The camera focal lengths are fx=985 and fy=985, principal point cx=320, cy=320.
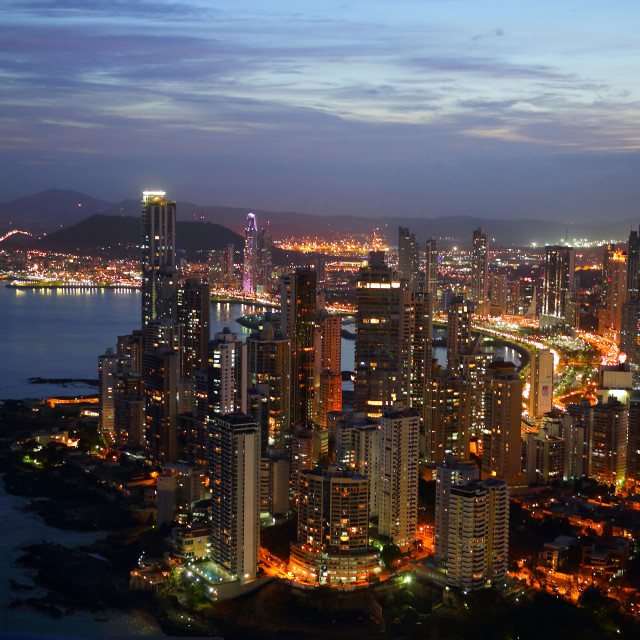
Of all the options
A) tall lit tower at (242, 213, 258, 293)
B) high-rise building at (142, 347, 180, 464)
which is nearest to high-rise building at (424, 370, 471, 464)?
high-rise building at (142, 347, 180, 464)

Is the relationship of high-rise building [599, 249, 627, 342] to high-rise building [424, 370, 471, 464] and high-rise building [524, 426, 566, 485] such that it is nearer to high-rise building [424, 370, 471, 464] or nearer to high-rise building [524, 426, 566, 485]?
high-rise building [424, 370, 471, 464]

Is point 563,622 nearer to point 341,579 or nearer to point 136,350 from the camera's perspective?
point 341,579

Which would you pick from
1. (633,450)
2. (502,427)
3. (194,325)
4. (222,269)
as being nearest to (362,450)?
(502,427)

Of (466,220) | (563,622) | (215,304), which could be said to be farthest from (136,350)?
(466,220)

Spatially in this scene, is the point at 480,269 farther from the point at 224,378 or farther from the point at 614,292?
the point at 224,378

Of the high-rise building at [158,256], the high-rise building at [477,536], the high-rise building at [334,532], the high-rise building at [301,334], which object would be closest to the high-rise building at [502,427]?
the high-rise building at [301,334]

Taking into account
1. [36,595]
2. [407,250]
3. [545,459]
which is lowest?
[36,595]
